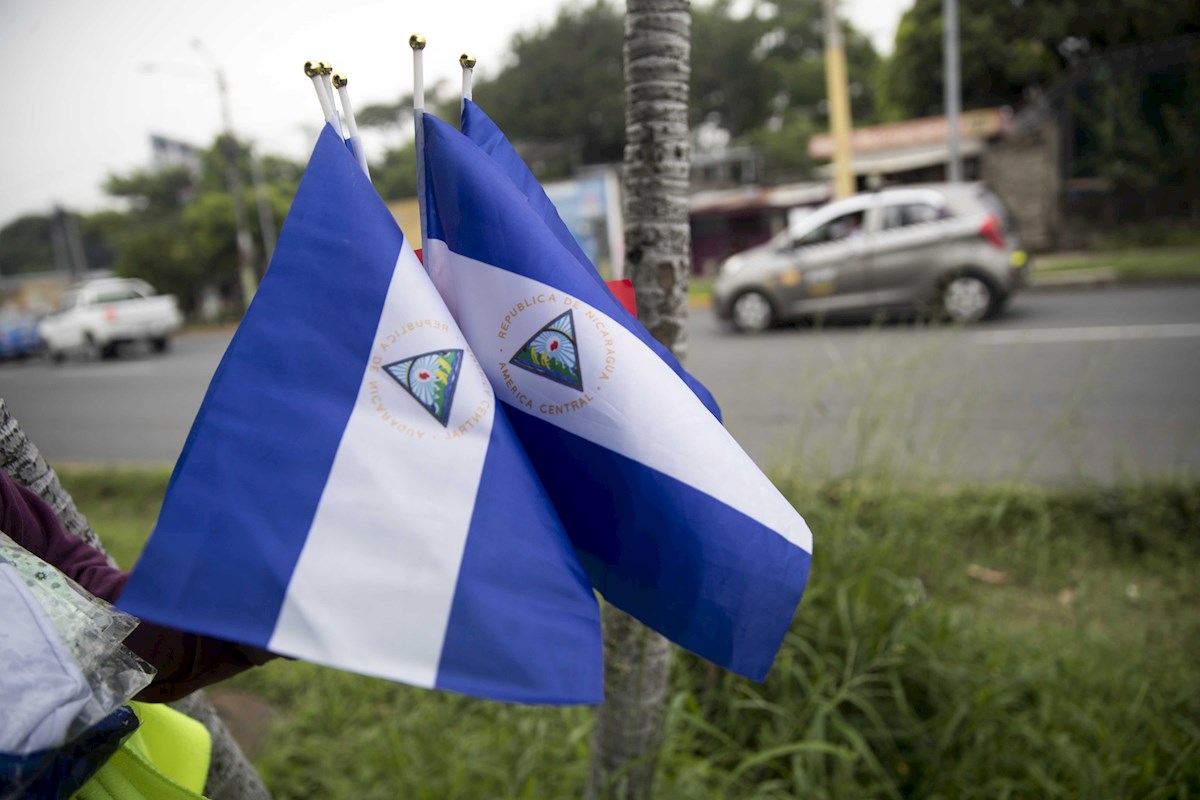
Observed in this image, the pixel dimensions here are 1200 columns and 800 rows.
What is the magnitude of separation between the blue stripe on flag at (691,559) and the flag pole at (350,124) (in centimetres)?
40

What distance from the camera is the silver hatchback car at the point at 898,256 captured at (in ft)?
29.0

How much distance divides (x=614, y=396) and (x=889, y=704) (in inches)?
67.2

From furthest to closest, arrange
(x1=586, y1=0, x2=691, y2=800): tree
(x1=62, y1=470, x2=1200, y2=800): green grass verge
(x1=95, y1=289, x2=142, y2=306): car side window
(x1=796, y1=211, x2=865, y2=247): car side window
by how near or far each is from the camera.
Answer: (x1=95, y1=289, x2=142, y2=306): car side window → (x1=796, y1=211, x2=865, y2=247): car side window → (x1=62, y1=470, x2=1200, y2=800): green grass verge → (x1=586, y1=0, x2=691, y2=800): tree

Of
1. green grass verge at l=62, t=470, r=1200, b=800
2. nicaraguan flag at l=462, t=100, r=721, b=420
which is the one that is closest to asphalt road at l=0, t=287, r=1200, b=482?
green grass verge at l=62, t=470, r=1200, b=800

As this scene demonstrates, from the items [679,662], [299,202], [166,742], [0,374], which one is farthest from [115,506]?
[0,374]

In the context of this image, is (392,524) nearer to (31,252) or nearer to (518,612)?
(518,612)

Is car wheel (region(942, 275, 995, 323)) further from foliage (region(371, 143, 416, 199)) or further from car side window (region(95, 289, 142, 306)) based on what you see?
car side window (region(95, 289, 142, 306))

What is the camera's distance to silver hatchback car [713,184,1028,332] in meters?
8.84

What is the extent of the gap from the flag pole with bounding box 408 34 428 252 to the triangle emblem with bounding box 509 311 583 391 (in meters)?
0.23

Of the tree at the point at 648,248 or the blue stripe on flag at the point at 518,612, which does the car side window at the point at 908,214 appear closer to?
the tree at the point at 648,248

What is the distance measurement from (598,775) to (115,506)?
437 centimetres

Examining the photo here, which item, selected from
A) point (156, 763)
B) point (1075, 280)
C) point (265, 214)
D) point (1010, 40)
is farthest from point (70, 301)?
point (1010, 40)

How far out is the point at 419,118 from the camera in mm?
1096

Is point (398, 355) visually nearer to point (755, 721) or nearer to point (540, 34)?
point (755, 721)
